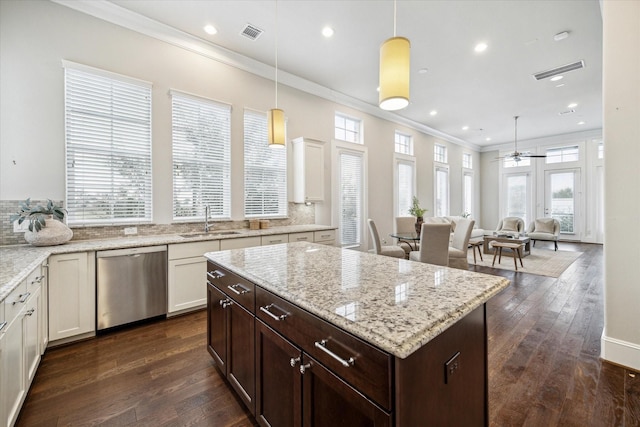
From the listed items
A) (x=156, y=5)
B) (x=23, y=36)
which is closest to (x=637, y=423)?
(x=156, y=5)

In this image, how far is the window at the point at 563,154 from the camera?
8664 millimetres

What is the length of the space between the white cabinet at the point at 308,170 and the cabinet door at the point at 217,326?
2860 millimetres

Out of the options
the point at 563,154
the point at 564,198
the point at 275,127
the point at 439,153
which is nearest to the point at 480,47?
the point at 275,127

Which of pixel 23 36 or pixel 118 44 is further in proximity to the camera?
pixel 118 44

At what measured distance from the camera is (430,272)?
5.05 feet

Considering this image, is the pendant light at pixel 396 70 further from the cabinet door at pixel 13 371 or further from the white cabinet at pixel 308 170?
the white cabinet at pixel 308 170

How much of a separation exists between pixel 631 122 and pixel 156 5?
4.77 m

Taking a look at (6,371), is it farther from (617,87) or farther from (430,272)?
(617,87)

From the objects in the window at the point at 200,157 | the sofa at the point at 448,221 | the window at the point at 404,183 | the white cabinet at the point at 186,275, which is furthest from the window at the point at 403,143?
the white cabinet at the point at 186,275

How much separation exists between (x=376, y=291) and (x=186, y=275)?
2.70m

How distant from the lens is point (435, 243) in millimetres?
3844

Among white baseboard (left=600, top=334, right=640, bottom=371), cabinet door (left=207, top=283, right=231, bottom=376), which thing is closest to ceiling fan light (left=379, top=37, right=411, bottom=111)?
cabinet door (left=207, top=283, right=231, bottom=376)

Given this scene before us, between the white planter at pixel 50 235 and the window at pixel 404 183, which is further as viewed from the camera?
the window at pixel 404 183

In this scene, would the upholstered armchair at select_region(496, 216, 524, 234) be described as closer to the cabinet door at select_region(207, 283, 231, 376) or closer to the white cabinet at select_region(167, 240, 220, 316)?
the white cabinet at select_region(167, 240, 220, 316)
